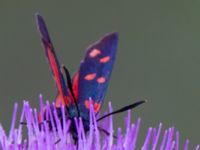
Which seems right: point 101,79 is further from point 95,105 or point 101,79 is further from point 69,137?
point 69,137

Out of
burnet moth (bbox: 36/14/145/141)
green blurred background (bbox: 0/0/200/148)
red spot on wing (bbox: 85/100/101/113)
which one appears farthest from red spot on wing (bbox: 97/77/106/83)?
green blurred background (bbox: 0/0/200/148)

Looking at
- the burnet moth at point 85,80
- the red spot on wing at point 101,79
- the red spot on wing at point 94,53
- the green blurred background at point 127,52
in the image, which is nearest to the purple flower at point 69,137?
the burnet moth at point 85,80

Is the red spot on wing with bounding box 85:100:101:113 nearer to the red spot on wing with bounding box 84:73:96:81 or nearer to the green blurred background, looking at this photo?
the red spot on wing with bounding box 84:73:96:81

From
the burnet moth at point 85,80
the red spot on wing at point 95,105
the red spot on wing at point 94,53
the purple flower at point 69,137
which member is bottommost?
the purple flower at point 69,137

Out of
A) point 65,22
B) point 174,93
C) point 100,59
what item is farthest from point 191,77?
point 100,59

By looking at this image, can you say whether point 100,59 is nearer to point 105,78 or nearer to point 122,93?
point 105,78

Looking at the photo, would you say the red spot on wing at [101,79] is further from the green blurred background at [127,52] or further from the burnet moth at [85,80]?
the green blurred background at [127,52]
